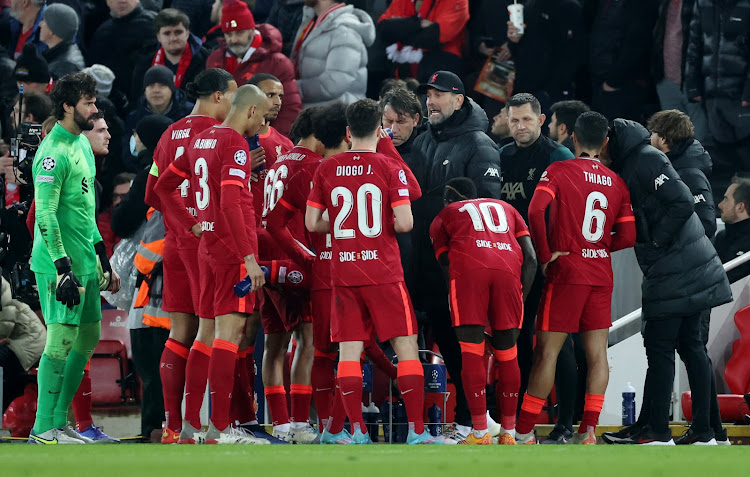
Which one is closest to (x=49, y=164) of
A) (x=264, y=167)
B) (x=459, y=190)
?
(x=264, y=167)

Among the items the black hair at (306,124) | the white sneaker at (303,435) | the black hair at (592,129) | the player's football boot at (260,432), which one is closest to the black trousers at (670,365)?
the black hair at (592,129)

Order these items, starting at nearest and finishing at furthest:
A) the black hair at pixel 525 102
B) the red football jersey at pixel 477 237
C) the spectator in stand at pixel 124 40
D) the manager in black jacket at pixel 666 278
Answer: the red football jersey at pixel 477 237
the manager in black jacket at pixel 666 278
the black hair at pixel 525 102
the spectator in stand at pixel 124 40

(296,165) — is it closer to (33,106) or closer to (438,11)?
(33,106)

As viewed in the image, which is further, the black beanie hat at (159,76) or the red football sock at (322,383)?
the black beanie hat at (159,76)

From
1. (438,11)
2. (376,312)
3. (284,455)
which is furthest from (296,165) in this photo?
(438,11)

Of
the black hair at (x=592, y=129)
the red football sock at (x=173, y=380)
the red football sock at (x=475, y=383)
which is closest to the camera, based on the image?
the red football sock at (x=475, y=383)

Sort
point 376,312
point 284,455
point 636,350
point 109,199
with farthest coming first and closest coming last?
point 109,199, point 636,350, point 376,312, point 284,455

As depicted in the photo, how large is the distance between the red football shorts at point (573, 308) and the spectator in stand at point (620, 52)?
12.6 feet

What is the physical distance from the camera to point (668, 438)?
8523mm

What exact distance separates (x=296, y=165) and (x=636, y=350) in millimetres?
3212

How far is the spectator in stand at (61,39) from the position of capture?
13039 mm

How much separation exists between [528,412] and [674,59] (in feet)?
15.8

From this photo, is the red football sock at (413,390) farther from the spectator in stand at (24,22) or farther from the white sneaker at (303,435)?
the spectator in stand at (24,22)

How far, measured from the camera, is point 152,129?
10.3m
